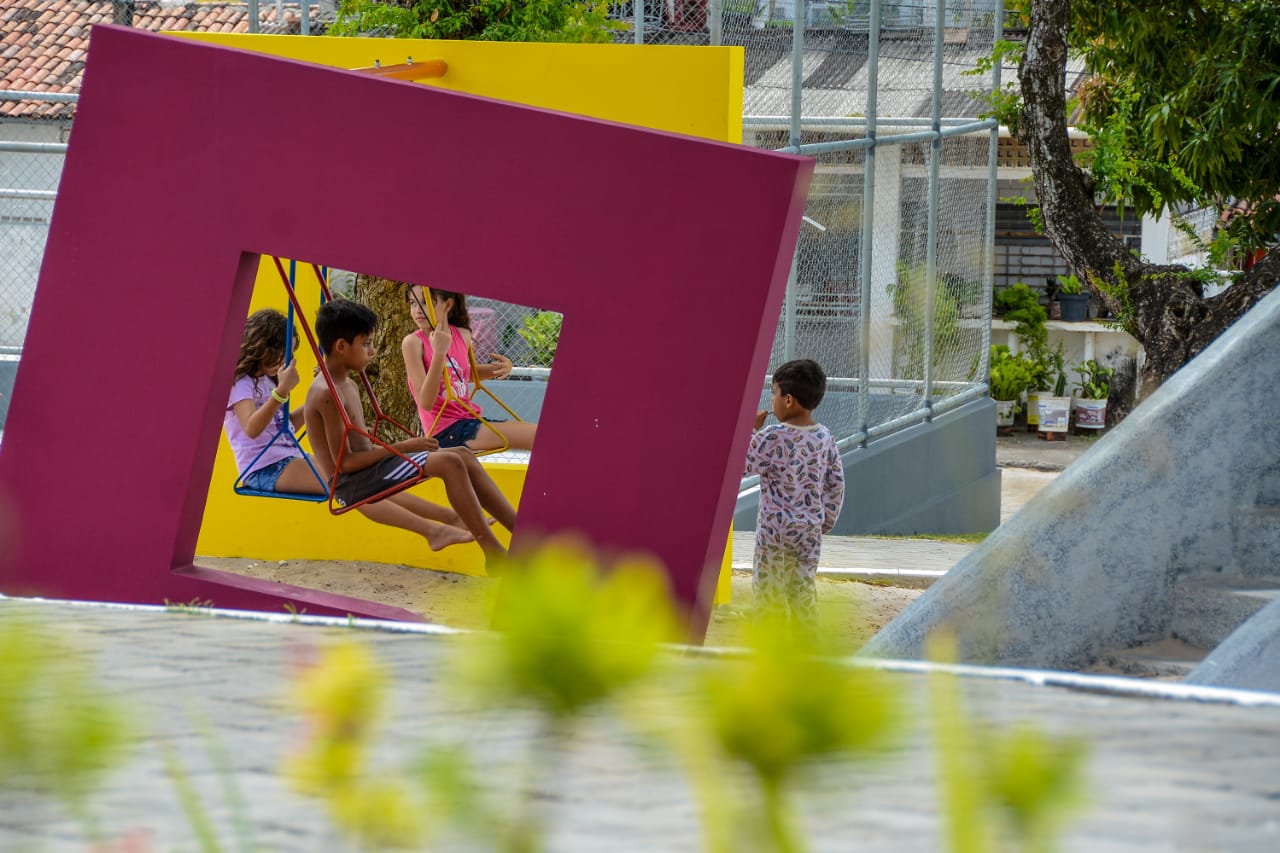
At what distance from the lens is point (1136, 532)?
4508 millimetres

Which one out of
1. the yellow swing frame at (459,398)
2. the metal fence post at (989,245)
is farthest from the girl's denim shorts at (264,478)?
the metal fence post at (989,245)

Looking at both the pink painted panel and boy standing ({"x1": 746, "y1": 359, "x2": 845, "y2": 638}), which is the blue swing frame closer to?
the pink painted panel

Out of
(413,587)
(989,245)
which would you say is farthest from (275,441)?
(989,245)

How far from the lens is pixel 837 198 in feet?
36.5

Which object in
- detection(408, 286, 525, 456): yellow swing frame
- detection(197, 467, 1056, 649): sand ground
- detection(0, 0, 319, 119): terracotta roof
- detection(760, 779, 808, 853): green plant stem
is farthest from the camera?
detection(0, 0, 319, 119): terracotta roof

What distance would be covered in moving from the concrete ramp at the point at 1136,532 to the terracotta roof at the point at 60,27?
1743cm

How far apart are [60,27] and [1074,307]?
50.0 feet

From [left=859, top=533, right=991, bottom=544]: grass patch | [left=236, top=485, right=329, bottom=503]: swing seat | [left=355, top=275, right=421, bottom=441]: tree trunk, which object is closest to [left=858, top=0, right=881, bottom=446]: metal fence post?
[left=859, top=533, right=991, bottom=544]: grass patch

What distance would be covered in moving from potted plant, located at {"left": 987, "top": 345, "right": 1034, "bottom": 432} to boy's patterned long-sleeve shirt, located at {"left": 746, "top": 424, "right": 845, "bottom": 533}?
1415 cm

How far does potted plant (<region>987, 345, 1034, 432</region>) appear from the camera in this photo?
19531 mm

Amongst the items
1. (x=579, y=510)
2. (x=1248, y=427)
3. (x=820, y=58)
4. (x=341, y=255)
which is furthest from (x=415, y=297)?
(x=820, y=58)

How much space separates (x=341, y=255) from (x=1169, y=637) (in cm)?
286

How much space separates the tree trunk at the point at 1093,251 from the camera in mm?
10805

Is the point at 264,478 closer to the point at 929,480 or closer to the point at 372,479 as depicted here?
the point at 372,479
